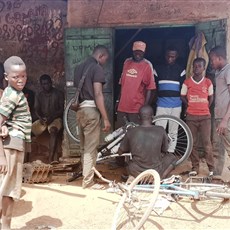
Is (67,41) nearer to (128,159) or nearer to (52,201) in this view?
(128,159)

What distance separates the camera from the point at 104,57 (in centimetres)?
552

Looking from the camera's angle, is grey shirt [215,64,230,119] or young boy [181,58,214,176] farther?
young boy [181,58,214,176]

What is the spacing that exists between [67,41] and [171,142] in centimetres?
266

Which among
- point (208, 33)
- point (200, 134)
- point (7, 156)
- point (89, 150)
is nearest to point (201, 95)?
point (200, 134)

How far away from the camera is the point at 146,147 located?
16.8ft

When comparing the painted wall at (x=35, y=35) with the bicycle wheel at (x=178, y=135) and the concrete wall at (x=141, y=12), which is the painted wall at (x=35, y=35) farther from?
the bicycle wheel at (x=178, y=135)

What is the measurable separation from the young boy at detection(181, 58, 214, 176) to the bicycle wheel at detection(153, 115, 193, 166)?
174 millimetres

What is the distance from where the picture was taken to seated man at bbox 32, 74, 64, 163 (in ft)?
24.1

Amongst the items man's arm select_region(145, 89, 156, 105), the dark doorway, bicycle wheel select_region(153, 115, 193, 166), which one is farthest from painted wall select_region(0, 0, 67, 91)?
bicycle wheel select_region(153, 115, 193, 166)

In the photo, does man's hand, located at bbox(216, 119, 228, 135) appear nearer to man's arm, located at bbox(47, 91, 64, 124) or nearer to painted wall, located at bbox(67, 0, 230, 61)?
painted wall, located at bbox(67, 0, 230, 61)

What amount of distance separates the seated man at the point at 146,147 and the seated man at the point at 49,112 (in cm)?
241

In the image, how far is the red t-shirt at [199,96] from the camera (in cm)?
597

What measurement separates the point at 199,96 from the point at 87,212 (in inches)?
98.3

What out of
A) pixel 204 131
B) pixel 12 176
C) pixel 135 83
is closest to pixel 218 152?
pixel 204 131
